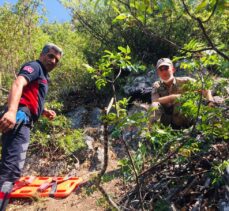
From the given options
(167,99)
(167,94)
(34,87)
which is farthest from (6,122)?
(167,94)

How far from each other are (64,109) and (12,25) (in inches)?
103

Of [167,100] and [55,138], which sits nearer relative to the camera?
[167,100]

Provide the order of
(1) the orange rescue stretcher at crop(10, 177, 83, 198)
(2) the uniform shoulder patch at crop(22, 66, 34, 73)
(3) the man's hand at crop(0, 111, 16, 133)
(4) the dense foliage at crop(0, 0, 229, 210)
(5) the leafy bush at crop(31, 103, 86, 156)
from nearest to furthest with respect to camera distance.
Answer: (3) the man's hand at crop(0, 111, 16, 133), (4) the dense foliage at crop(0, 0, 229, 210), (2) the uniform shoulder patch at crop(22, 66, 34, 73), (1) the orange rescue stretcher at crop(10, 177, 83, 198), (5) the leafy bush at crop(31, 103, 86, 156)

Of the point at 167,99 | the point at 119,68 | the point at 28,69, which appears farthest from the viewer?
the point at 167,99

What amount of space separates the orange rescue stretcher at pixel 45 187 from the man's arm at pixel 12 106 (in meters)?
2.04

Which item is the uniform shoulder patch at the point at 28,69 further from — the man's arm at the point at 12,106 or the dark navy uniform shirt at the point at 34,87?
the man's arm at the point at 12,106

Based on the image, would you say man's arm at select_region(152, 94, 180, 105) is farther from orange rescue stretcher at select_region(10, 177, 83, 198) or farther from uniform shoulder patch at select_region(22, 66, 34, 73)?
uniform shoulder patch at select_region(22, 66, 34, 73)

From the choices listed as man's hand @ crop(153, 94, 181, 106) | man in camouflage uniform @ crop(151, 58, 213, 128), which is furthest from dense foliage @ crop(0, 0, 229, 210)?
man's hand @ crop(153, 94, 181, 106)

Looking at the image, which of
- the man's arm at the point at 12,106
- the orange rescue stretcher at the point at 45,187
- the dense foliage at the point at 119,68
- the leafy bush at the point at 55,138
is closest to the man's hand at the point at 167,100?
the dense foliage at the point at 119,68

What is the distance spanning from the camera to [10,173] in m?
3.06

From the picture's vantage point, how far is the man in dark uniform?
3.02 metres

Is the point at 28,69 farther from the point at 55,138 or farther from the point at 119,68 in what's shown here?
the point at 55,138

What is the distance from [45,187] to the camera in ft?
16.0

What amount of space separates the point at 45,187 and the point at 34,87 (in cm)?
197
